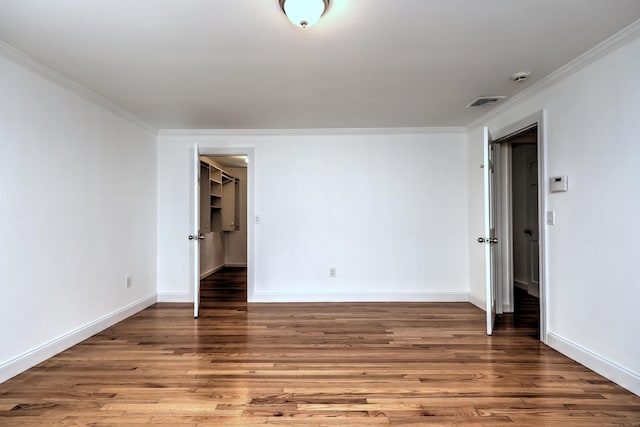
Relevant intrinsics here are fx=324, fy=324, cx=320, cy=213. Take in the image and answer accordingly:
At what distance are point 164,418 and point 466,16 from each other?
2951 millimetres

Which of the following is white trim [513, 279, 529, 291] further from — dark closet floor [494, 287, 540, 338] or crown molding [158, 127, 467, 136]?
crown molding [158, 127, 467, 136]

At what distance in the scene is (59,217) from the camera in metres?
2.79

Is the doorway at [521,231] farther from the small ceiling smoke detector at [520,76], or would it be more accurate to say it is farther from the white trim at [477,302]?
the small ceiling smoke detector at [520,76]

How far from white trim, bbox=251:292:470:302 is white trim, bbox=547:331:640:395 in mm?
1536

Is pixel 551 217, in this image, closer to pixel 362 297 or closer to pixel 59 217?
pixel 362 297

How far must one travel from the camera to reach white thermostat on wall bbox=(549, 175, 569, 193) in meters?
2.70

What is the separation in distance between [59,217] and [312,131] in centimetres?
294

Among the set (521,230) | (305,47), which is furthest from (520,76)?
(521,230)

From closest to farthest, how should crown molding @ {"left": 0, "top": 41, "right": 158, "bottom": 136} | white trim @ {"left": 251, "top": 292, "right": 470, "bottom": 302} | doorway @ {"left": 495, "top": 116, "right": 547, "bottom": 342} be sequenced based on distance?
crown molding @ {"left": 0, "top": 41, "right": 158, "bottom": 136} < doorway @ {"left": 495, "top": 116, "right": 547, "bottom": 342} < white trim @ {"left": 251, "top": 292, "right": 470, "bottom": 302}

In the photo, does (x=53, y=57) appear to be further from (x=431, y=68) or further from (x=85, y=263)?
(x=431, y=68)

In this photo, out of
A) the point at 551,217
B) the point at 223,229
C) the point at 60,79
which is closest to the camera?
the point at 60,79

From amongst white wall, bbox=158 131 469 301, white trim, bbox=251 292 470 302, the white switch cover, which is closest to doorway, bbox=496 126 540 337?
white wall, bbox=158 131 469 301

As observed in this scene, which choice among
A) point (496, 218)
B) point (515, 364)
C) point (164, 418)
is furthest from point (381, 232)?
point (164, 418)

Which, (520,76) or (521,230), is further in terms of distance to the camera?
(521,230)
